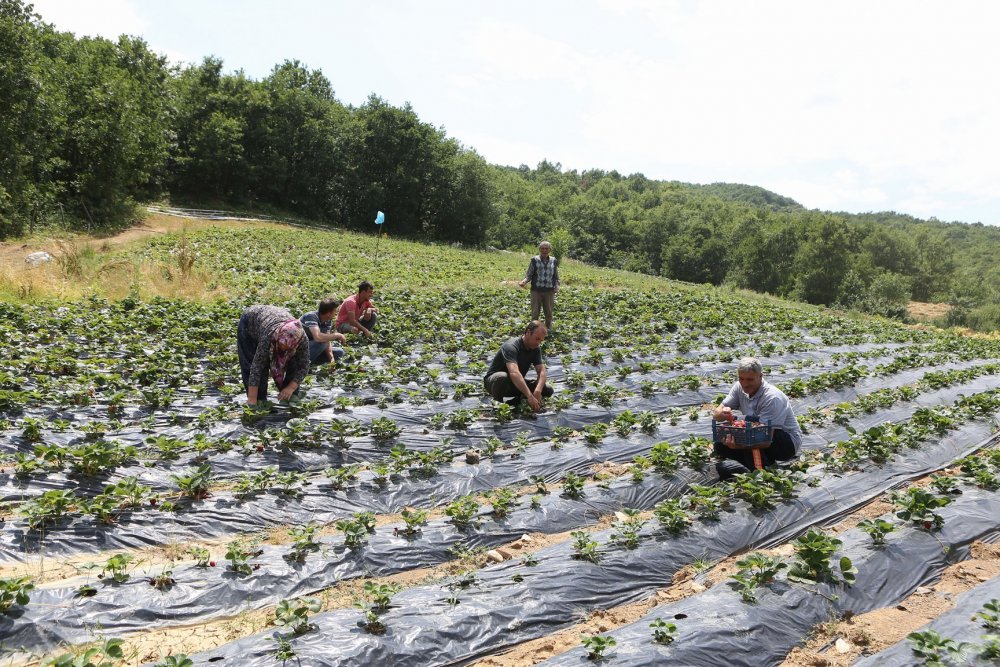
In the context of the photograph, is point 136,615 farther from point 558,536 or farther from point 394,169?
point 394,169

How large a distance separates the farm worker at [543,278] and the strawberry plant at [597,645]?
8125 millimetres

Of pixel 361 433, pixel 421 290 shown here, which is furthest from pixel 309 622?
pixel 421 290

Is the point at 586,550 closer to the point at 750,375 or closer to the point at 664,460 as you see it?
the point at 664,460

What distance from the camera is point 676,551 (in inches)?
174

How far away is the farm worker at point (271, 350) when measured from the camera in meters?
6.49

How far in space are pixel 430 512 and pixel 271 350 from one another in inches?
106

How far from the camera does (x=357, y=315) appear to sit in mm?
10695

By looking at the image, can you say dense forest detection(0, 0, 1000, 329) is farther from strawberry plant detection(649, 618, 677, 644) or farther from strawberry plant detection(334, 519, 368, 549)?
strawberry plant detection(649, 618, 677, 644)

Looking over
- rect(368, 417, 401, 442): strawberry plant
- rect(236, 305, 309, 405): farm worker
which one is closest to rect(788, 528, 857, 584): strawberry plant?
rect(368, 417, 401, 442): strawberry plant

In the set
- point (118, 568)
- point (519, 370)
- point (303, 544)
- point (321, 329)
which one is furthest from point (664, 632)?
point (321, 329)

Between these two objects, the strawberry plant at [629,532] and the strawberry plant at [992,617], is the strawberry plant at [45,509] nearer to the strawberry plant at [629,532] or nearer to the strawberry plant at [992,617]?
the strawberry plant at [992,617]

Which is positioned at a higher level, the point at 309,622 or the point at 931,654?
the point at 931,654

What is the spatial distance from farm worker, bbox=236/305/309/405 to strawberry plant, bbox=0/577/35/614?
340 centimetres

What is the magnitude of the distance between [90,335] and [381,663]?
27.6 ft
